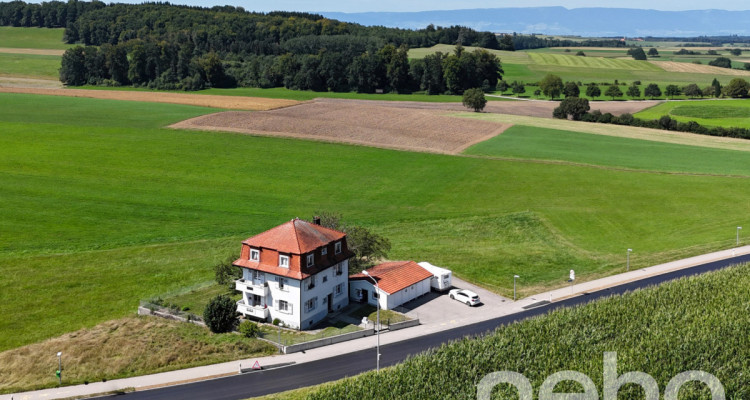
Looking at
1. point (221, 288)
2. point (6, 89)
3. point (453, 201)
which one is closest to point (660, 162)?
point (453, 201)

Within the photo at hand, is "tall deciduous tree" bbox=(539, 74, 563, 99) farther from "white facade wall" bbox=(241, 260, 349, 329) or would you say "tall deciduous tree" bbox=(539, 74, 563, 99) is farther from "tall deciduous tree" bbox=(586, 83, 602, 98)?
"white facade wall" bbox=(241, 260, 349, 329)


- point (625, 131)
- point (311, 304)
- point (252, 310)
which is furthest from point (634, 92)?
point (252, 310)

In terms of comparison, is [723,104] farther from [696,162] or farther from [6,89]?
[6,89]

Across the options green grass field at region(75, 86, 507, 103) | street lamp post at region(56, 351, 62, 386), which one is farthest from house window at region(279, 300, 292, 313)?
green grass field at region(75, 86, 507, 103)

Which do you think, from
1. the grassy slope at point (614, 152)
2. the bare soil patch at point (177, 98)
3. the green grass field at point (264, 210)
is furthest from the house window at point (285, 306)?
the bare soil patch at point (177, 98)

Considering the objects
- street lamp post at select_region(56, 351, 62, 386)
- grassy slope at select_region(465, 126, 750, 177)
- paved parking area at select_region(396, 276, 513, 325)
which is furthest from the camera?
grassy slope at select_region(465, 126, 750, 177)

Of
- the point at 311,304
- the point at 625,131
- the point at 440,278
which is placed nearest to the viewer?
the point at 311,304

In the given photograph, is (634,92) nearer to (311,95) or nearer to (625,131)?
(625,131)
